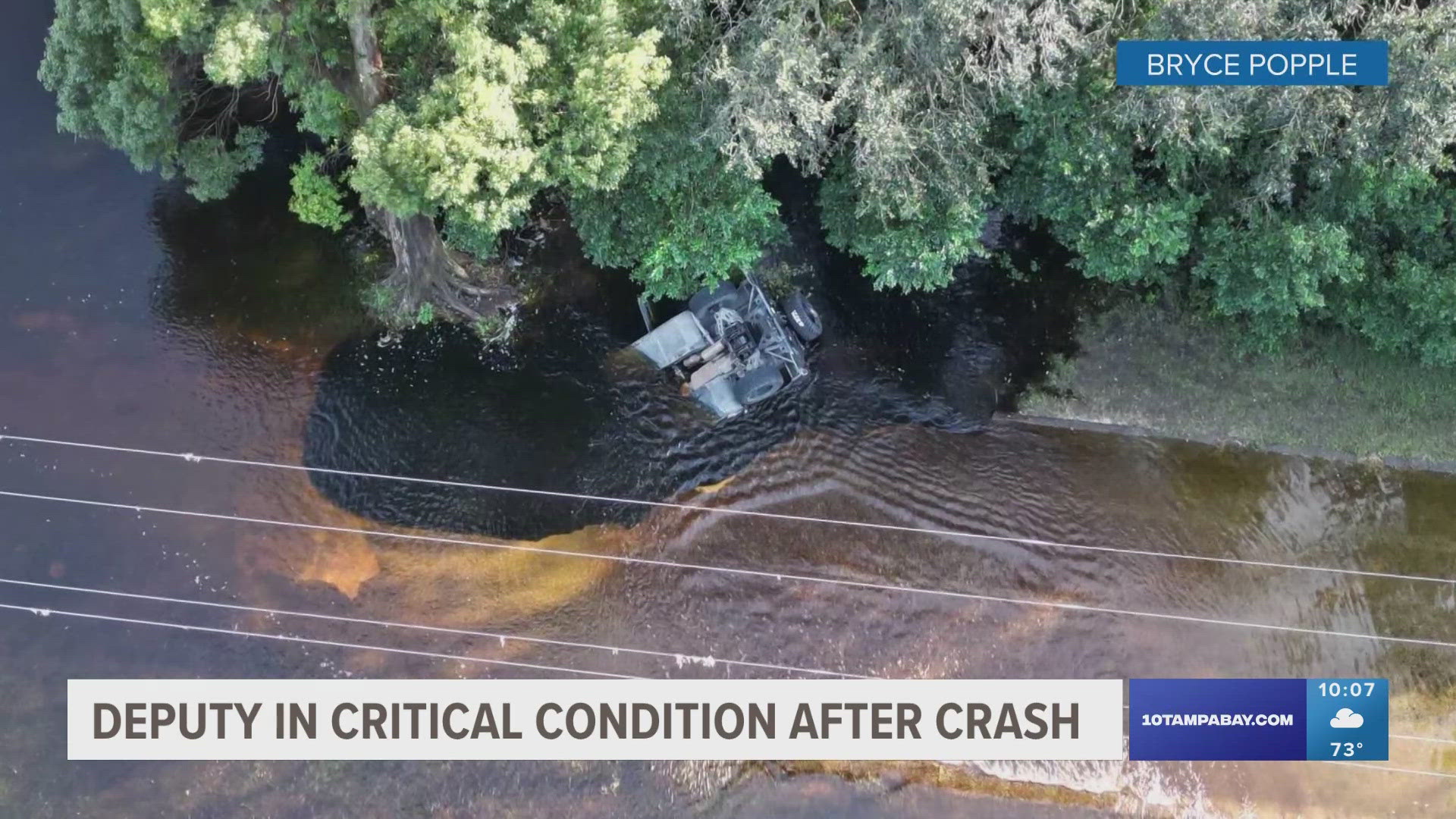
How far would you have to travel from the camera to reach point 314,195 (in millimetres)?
14336

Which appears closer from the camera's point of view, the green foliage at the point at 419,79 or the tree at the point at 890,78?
the green foliage at the point at 419,79

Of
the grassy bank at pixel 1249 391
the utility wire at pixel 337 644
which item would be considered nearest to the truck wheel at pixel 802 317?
the grassy bank at pixel 1249 391

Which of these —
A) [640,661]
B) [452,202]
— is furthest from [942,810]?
[452,202]

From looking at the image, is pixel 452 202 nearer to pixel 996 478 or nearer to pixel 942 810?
pixel 996 478

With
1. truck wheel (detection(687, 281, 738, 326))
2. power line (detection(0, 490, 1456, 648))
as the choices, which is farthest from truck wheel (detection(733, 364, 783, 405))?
power line (detection(0, 490, 1456, 648))

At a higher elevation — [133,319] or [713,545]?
[133,319]

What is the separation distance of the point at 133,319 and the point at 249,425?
3.30 m

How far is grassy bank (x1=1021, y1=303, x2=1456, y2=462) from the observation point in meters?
15.7

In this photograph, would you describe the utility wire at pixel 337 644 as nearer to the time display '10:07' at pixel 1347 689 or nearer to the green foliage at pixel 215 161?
the time display '10:07' at pixel 1347 689

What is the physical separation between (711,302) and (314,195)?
292 inches

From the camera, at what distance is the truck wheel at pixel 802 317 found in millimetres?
15883

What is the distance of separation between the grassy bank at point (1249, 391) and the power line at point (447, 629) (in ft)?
23.4

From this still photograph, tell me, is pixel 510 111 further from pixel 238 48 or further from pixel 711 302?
pixel 711 302

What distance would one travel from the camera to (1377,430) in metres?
15.7
